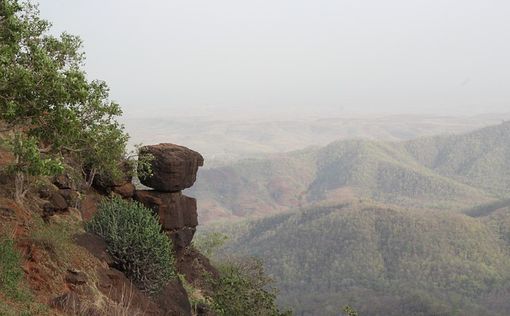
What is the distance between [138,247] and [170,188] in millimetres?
8668

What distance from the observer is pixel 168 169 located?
34.5 metres

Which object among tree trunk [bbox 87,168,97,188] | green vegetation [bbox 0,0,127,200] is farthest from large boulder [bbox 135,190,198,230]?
green vegetation [bbox 0,0,127,200]

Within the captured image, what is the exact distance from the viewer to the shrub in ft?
86.3

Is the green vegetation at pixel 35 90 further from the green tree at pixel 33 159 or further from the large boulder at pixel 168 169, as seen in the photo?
the large boulder at pixel 168 169

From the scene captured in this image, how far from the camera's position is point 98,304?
21516mm

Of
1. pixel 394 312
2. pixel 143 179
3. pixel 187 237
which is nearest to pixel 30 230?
pixel 143 179

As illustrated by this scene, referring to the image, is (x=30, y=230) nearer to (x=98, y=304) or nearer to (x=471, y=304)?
(x=98, y=304)

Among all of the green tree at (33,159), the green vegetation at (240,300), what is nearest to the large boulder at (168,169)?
the green vegetation at (240,300)

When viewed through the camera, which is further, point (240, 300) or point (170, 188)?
point (170, 188)

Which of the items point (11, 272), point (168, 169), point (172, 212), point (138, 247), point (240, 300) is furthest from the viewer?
point (172, 212)

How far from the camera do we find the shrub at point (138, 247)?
86.3 feet

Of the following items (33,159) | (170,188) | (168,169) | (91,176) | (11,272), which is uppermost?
(33,159)

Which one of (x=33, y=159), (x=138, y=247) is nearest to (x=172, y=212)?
(x=138, y=247)

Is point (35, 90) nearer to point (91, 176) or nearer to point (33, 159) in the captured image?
point (33, 159)
